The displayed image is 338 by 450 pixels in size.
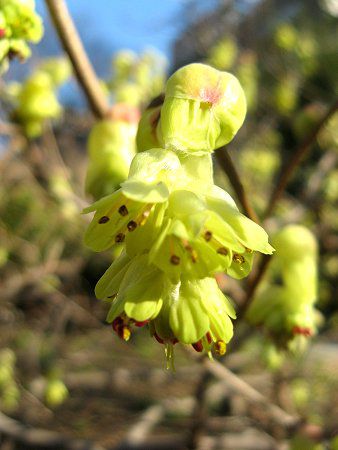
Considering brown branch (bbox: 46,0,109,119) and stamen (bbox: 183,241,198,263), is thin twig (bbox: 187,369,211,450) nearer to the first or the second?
brown branch (bbox: 46,0,109,119)

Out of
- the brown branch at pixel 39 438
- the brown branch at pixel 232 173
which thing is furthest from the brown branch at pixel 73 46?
the brown branch at pixel 39 438

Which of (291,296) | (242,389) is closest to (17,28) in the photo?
(291,296)

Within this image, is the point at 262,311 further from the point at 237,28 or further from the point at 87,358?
the point at 237,28

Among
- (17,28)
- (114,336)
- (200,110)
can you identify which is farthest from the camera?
(114,336)

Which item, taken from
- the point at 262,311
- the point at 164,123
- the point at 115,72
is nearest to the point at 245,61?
the point at 115,72

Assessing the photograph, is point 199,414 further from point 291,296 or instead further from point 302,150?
point 302,150

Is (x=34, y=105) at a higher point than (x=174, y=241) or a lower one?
lower

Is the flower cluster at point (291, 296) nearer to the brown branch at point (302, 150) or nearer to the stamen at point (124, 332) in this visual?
the brown branch at point (302, 150)
